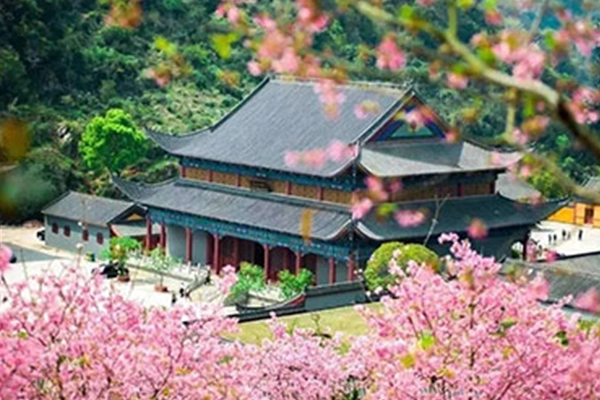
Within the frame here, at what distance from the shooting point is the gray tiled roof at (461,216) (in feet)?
112

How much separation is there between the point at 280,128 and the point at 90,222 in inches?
263

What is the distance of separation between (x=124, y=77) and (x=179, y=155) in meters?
21.9

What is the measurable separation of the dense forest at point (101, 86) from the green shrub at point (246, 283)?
12.5 metres

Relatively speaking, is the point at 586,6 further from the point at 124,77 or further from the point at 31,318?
the point at 124,77

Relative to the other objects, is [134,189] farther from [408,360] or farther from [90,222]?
[408,360]

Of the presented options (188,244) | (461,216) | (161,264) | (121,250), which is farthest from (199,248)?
(461,216)

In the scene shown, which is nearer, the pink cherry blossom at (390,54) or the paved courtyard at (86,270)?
the pink cherry blossom at (390,54)

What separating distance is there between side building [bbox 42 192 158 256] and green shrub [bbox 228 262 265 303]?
20.6 ft

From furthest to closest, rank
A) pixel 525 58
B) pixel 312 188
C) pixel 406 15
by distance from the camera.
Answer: pixel 312 188 → pixel 525 58 → pixel 406 15

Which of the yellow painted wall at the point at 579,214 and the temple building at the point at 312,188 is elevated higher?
the temple building at the point at 312,188

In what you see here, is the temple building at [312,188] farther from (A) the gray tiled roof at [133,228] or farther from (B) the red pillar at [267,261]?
(A) the gray tiled roof at [133,228]

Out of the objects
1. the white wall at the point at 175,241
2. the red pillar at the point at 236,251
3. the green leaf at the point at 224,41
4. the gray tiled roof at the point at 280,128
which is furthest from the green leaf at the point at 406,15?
the white wall at the point at 175,241

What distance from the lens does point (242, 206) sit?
37.2m

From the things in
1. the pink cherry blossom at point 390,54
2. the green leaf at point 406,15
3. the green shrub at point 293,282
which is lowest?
the green shrub at point 293,282
